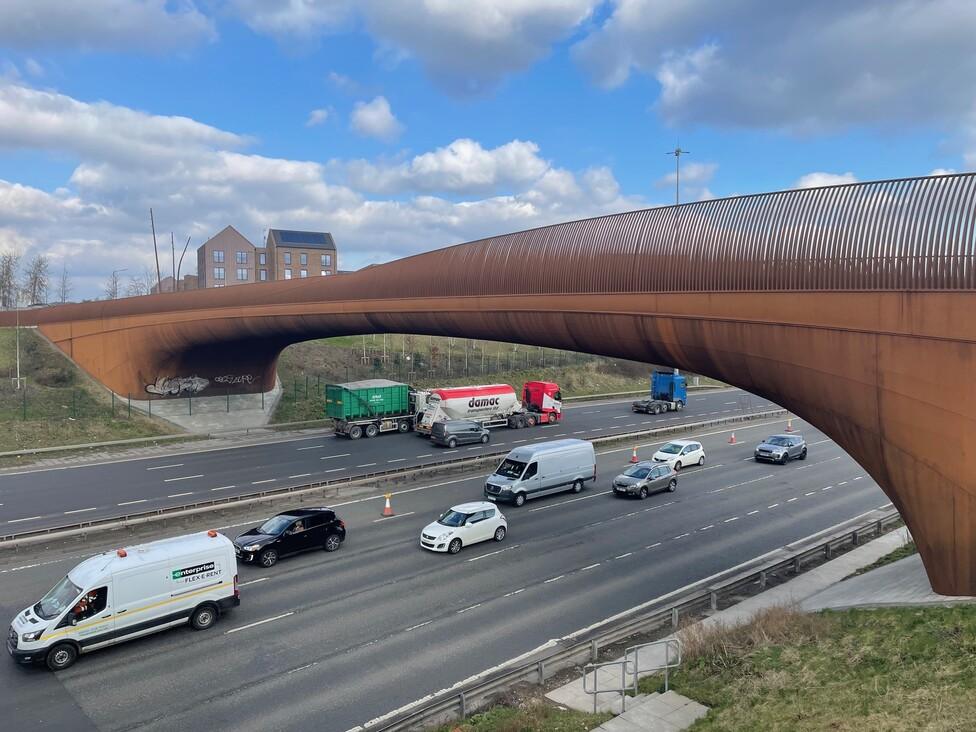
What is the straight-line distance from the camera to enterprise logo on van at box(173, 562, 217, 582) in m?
16.1

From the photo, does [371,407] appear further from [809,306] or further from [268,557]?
[809,306]

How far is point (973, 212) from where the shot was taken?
1336 cm

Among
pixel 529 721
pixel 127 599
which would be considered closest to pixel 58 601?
pixel 127 599

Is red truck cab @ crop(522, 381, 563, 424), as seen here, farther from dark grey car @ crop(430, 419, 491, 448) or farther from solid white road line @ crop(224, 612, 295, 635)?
solid white road line @ crop(224, 612, 295, 635)

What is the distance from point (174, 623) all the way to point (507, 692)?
8.60m

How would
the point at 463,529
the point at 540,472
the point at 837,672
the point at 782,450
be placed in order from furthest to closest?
the point at 782,450, the point at 540,472, the point at 463,529, the point at 837,672

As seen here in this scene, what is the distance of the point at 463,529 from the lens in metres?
22.4

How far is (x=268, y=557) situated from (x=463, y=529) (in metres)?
6.30

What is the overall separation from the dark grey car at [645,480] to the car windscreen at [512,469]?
15.0ft

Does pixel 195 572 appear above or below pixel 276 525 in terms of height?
above

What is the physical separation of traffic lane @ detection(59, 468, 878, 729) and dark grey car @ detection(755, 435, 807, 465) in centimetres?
1745

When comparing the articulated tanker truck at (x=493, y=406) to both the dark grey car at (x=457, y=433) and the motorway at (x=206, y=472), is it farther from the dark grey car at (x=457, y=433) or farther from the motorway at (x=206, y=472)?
the dark grey car at (x=457, y=433)

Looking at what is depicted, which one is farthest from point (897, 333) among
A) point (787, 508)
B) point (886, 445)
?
point (787, 508)

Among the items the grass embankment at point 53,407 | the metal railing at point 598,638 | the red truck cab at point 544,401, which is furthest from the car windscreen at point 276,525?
the red truck cab at point 544,401
